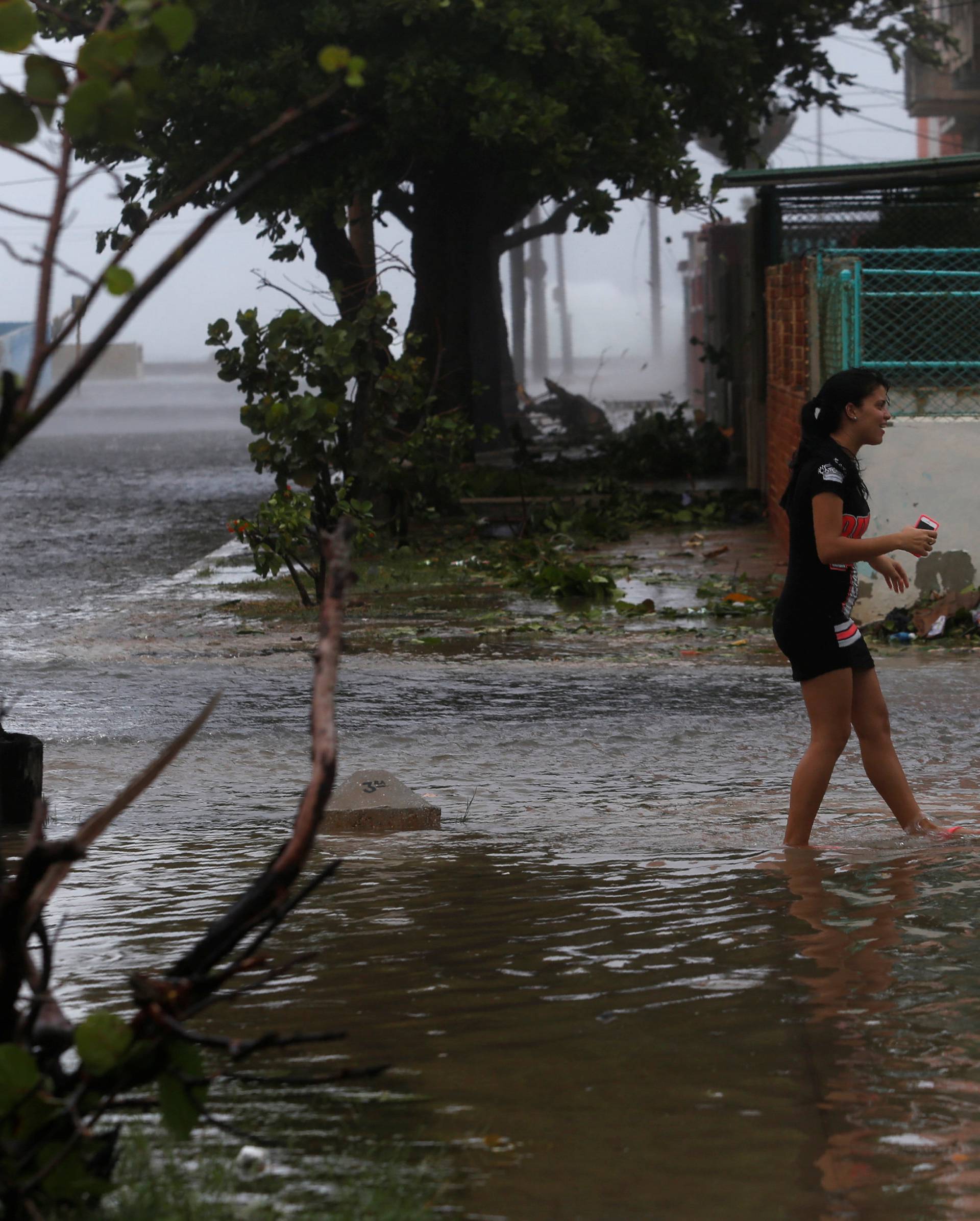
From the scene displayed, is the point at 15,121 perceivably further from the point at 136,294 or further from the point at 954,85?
the point at 954,85

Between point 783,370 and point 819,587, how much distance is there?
30.2 feet

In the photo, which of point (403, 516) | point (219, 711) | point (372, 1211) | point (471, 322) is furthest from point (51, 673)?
point (471, 322)

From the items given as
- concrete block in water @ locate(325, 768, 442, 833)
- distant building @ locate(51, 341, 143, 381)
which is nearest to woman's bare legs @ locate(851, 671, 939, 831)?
concrete block in water @ locate(325, 768, 442, 833)

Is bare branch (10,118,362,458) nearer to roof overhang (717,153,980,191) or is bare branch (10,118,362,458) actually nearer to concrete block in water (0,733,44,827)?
concrete block in water (0,733,44,827)

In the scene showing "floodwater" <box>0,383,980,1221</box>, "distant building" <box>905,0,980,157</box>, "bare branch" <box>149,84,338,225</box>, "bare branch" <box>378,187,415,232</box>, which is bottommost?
"floodwater" <box>0,383,980,1221</box>

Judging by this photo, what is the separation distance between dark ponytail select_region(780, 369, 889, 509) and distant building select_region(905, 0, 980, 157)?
→ 114 ft

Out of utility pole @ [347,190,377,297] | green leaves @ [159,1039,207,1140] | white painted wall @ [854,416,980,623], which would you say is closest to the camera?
green leaves @ [159,1039,207,1140]

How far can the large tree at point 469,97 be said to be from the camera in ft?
57.2

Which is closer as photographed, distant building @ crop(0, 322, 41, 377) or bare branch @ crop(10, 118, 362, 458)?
bare branch @ crop(10, 118, 362, 458)

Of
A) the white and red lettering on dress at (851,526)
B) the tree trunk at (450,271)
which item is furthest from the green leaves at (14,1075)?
the tree trunk at (450,271)

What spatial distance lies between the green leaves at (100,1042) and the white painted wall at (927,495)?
8283 mm

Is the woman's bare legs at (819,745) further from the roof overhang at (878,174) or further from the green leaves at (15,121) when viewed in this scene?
the roof overhang at (878,174)

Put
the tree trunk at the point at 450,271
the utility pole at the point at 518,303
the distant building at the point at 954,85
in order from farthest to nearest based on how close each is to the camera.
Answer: the utility pole at the point at 518,303 < the distant building at the point at 954,85 < the tree trunk at the point at 450,271

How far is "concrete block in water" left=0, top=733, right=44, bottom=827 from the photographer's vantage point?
590cm
